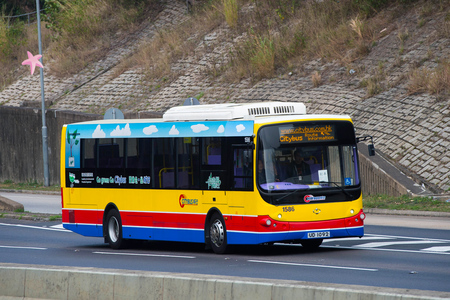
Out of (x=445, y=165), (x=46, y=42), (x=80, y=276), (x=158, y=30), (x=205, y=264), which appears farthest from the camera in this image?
(x=46, y=42)

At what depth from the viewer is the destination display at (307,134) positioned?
1573 cm

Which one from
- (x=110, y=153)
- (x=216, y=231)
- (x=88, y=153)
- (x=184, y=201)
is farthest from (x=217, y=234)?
(x=88, y=153)

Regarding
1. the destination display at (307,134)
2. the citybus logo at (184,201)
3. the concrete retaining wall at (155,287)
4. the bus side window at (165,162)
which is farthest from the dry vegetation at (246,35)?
the concrete retaining wall at (155,287)

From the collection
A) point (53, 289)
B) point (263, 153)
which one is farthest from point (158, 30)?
point (53, 289)

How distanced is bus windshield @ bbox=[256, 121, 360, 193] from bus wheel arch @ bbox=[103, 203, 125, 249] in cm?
450

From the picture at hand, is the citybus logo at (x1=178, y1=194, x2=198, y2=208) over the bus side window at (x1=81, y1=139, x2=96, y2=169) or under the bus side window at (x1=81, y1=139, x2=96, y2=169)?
under

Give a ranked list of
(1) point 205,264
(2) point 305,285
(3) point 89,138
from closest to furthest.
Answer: (2) point 305,285, (1) point 205,264, (3) point 89,138

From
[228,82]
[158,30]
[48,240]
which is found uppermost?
[158,30]

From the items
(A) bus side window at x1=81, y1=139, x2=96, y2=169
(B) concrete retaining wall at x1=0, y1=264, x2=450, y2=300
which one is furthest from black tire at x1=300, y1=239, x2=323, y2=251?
(B) concrete retaining wall at x1=0, y1=264, x2=450, y2=300

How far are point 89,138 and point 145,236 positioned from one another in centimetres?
299

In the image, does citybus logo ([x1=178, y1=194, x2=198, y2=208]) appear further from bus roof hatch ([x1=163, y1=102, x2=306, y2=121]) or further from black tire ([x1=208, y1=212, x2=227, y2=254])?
bus roof hatch ([x1=163, y1=102, x2=306, y2=121])

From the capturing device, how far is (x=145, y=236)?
17938 millimetres

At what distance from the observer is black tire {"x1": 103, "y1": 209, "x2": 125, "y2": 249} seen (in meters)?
18.6

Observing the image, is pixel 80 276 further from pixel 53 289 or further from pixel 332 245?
pixel 332 245
